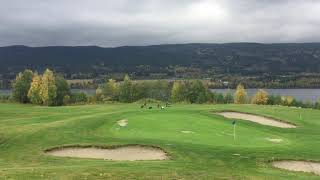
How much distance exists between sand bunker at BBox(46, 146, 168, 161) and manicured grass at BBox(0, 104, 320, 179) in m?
0.92

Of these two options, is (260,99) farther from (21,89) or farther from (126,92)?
(21,89)

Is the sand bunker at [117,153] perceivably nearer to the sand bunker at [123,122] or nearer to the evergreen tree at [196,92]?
the sand bunker at [123,122]

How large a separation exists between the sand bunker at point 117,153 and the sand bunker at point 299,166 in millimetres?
7794

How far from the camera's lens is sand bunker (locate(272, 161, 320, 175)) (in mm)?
33062

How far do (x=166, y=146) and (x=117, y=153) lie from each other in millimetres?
3717

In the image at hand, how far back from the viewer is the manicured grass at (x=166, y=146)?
26594 millimetres

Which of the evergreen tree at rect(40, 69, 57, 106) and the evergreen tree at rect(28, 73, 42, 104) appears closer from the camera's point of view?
the evergreen tree at rect(40, 69, 57, 106)

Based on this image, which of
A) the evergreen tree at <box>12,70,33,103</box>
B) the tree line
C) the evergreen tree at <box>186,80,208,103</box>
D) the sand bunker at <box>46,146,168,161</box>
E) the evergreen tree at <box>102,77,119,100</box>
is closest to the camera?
the sand bunker at <box>46,146,168,161</box>

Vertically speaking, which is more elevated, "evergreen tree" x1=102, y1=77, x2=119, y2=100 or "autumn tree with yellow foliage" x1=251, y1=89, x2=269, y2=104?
"evergreen tree" x1=102, y1=77, x2=119, y2=100

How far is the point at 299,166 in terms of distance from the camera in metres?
34.0

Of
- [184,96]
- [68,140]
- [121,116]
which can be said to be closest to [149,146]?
[68,140]

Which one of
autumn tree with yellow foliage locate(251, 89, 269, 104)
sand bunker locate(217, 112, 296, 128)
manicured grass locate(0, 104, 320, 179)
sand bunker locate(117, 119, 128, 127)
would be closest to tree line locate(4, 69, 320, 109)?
autumn tree with yellow foliage locate(251, 89, 269, 104)

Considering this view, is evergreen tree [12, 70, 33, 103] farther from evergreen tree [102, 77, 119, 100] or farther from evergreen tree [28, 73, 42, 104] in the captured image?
evergreen tree [102, 77, 119, 100]

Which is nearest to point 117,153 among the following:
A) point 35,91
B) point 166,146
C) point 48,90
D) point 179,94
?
point 166,146
